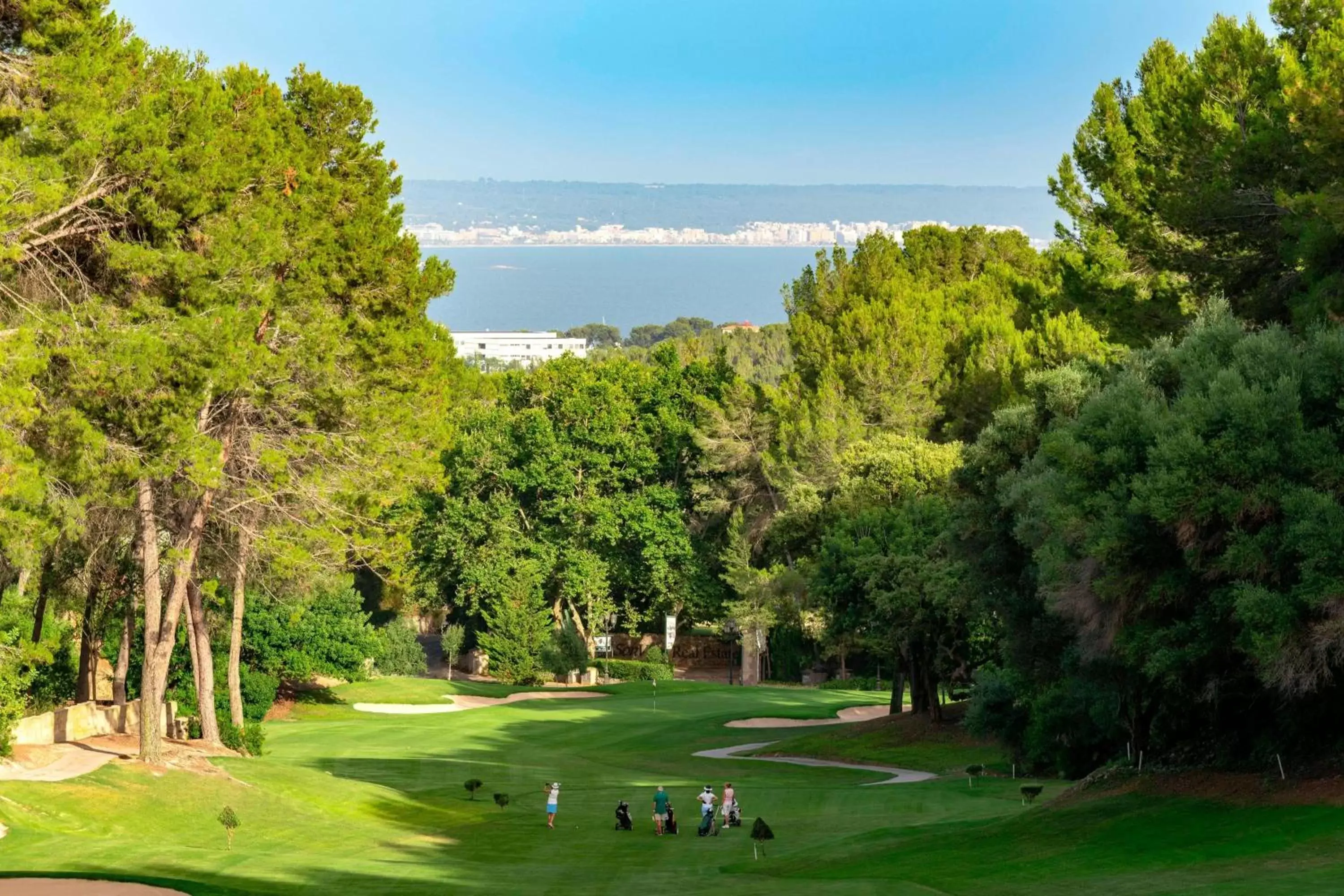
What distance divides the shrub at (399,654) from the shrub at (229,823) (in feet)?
150

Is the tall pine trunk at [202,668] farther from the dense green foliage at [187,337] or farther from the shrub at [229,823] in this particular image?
the shrub at [229,823]

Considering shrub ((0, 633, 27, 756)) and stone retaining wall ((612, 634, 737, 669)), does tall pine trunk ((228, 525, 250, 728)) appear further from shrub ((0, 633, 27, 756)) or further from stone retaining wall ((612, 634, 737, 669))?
stone retaining wall ((612, 634, 737, 669))

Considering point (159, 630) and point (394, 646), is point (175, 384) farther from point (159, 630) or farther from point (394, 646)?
point (394, 646)

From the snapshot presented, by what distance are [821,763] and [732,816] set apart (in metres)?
13.5

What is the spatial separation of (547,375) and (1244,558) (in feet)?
224

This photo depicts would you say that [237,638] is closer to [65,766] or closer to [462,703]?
[65,766]

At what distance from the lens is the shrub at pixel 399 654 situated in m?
76.1

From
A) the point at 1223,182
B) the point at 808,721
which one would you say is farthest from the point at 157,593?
the point at 808,721

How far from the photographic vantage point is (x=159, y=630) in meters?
37.8

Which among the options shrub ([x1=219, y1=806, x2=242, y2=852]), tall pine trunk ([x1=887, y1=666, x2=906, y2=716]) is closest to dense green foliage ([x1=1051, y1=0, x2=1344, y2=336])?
tall pine trunk ([x1=887, y1=666, x2=906, y2=716])

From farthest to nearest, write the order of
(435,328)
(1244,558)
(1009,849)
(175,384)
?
(435,328) < (175,384) < (1009,849) < (1244,558)

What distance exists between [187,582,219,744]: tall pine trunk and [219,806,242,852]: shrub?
34.5ft

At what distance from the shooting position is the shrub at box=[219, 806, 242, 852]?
2736cm

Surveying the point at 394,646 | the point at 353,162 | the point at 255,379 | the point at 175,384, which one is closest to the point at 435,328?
the point at 353,162
